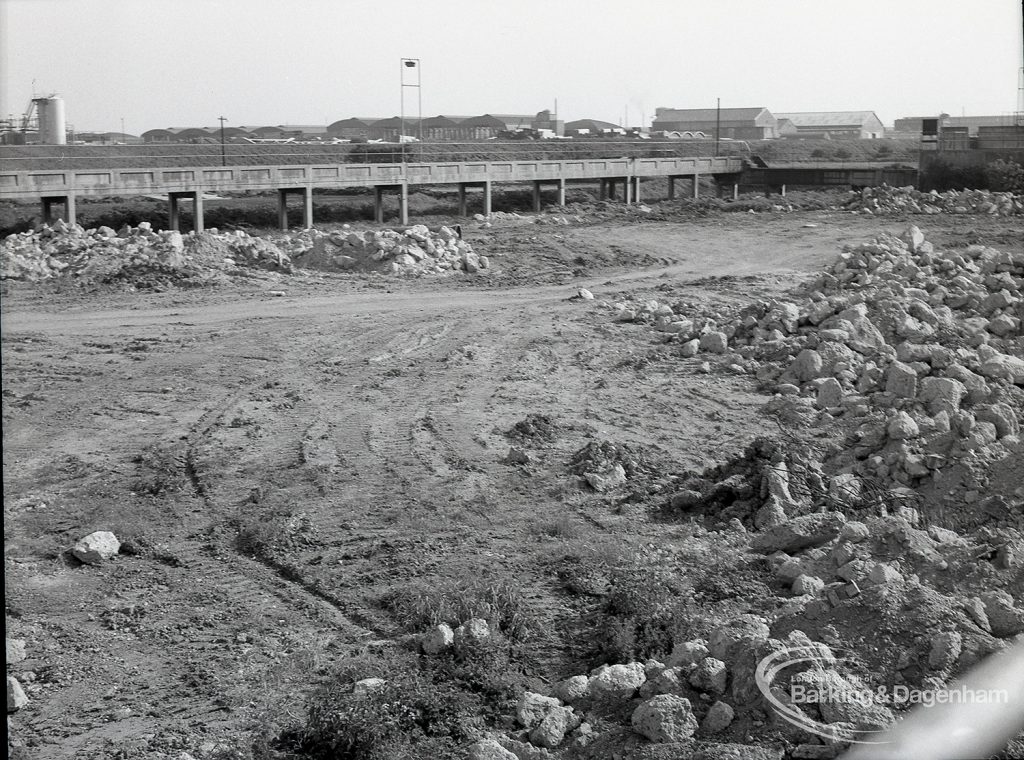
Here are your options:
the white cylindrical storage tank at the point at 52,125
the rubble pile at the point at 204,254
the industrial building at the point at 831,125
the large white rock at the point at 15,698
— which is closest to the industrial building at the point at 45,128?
the white cylindrical storage tank at the point at 52,125

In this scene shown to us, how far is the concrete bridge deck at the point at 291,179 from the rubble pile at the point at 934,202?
9.32m

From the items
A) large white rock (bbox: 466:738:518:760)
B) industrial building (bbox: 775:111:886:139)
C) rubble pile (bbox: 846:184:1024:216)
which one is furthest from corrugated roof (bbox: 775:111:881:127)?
large white rock (bbox: 466:738:518:760)

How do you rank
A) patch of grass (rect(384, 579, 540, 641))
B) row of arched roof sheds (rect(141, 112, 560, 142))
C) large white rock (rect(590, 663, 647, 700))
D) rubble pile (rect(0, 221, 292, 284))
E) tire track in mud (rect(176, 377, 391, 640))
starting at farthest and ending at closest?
row of arched roof sheds (rect(141, 112, 560, 142)) < rubble pile (rect(0, 221, 292, 284)) < tire track in mud (rect(176, 377, 391, 640)) < patch of grass (rect(384, 579, 540, 641)) < large white rock (rect(590, 663, 647, 700))

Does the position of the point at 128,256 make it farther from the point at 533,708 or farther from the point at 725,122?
the point at 725,122

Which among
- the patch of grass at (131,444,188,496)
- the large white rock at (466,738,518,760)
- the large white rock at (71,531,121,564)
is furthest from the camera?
the patch of grass at (131,444,188,496)

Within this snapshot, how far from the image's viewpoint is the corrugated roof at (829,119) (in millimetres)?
78938

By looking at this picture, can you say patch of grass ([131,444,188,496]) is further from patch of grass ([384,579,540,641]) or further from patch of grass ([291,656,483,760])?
Answer: patch of grass ([291,656,483,760])

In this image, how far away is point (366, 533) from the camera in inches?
356

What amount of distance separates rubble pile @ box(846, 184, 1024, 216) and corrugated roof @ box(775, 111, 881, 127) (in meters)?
43.2

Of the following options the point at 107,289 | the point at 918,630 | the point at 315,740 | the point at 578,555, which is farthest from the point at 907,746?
the point at 107,289

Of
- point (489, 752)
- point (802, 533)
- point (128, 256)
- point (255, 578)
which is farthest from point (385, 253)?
point (489, 752)

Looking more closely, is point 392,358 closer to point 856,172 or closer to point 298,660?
point 298,660

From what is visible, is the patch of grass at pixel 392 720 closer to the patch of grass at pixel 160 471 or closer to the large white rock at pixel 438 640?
the large white rock at pixel 438 640

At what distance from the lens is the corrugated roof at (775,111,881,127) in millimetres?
78938
